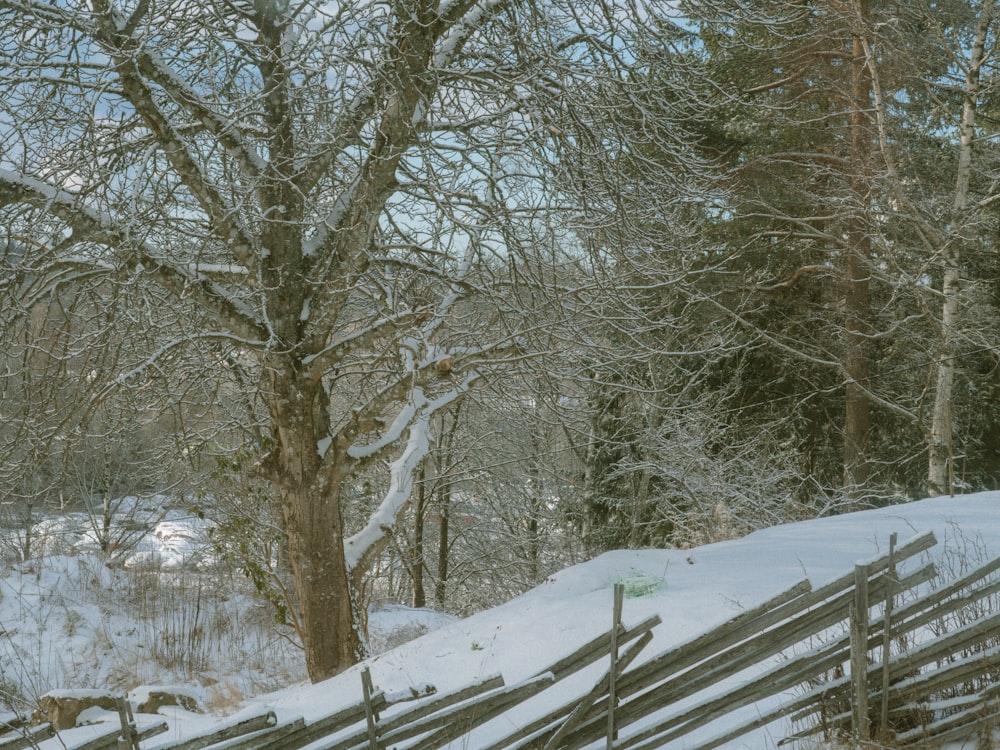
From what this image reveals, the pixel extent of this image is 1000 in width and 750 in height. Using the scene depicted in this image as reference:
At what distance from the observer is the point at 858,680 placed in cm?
361

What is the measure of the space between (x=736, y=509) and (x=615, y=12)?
929 cm

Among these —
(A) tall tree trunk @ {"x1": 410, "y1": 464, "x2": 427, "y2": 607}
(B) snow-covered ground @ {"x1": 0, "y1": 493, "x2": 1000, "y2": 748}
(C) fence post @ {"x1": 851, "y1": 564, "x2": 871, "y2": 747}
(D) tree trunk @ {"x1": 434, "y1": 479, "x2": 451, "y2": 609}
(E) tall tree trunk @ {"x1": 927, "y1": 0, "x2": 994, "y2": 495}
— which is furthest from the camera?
(D) tree trunk @ {"x1": 434, "y1": 479, "x2": 451, "y2": 609}

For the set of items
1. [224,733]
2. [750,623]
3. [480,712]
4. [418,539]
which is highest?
[750,623]

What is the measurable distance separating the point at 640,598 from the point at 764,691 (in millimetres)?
1825

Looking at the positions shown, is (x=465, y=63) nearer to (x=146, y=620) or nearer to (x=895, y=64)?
(x=146, y=620)

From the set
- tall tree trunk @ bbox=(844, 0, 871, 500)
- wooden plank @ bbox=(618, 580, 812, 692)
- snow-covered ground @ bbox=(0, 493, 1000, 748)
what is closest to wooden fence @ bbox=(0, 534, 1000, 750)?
wooden plank @ bbox=(618, 580, 812, 692)

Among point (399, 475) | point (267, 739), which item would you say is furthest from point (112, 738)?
point (399, 475)

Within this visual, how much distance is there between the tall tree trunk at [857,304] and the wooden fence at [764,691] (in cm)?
947

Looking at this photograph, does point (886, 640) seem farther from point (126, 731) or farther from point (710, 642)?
point (126, 731)

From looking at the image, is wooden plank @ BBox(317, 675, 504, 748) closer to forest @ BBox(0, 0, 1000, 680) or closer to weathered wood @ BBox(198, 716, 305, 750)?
weathered wood @ BBox(198, 716, 305, 750)

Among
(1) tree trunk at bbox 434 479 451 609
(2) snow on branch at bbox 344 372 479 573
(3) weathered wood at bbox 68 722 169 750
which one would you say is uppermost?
(2) snow on branch at bbox 344 372 479 573

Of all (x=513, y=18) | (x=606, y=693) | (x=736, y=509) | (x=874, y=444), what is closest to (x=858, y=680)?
(x=606, y=693)

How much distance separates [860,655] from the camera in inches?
141

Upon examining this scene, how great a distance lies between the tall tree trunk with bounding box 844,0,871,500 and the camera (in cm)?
1281
